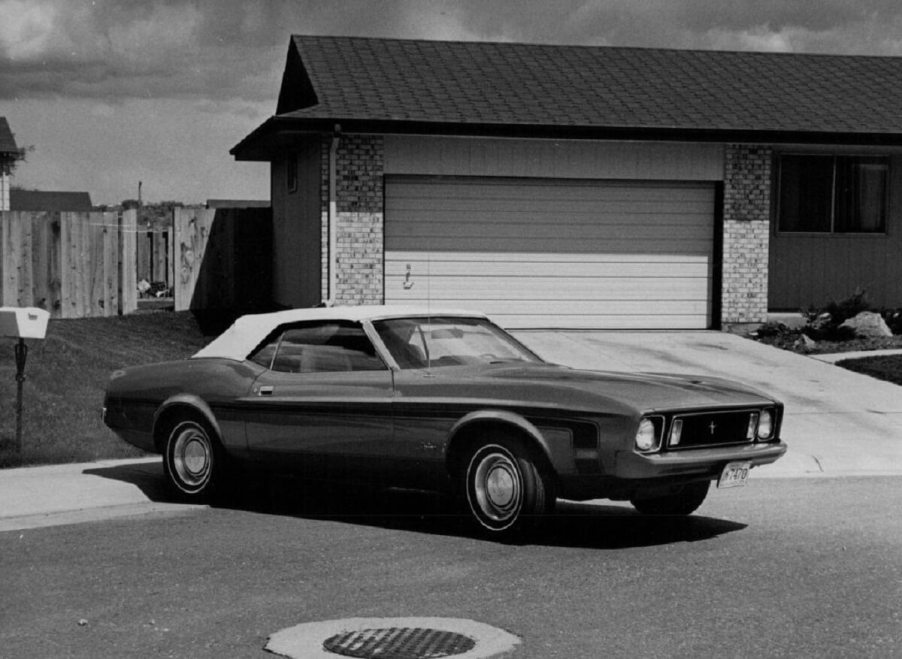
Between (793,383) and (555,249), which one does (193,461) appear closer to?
(793,383)

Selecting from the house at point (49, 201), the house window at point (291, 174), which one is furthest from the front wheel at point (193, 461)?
the house at point (49, 201)

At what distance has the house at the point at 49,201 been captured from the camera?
7250 centimetres

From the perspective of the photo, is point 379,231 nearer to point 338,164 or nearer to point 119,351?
point 338,164

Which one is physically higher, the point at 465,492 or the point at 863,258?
the point at 863,258

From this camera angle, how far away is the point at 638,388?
29.3ft

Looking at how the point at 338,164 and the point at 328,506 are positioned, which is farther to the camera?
the point at 338,164

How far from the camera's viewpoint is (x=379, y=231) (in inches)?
894

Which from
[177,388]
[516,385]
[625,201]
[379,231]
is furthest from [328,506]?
[625,201]

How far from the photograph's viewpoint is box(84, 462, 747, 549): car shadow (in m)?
9.17

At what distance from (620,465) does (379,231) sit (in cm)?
1453

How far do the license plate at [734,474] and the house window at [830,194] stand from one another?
16.7m

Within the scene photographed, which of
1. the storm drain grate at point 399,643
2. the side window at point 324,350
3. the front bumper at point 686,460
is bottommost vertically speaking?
the storm drain grate at point 399,643

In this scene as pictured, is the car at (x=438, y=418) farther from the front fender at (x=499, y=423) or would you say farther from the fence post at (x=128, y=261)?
the fence post at (x=128, y=261)

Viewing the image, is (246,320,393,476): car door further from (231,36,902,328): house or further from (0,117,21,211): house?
(0,117,21,211): house
